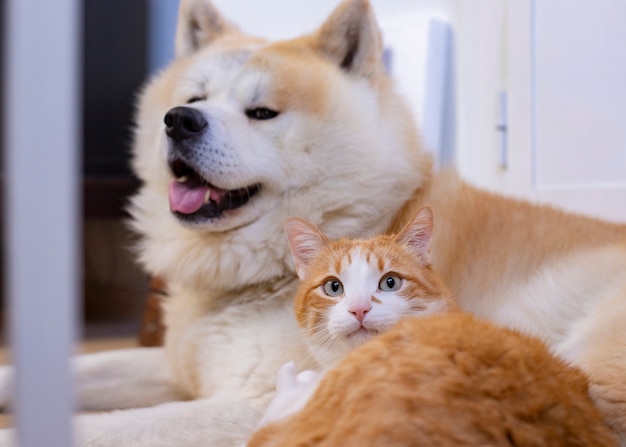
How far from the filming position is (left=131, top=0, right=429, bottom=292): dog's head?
47.7 inches

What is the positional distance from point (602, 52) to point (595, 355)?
1.07 metres

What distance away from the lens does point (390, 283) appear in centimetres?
96

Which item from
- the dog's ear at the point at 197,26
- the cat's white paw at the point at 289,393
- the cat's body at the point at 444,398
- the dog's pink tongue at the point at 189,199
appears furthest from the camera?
the dog's ear at the point at 197,26

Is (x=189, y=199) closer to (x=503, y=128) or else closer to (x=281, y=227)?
(x=281, y=227)

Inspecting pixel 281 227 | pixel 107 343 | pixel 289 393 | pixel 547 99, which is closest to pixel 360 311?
pixel 289 393

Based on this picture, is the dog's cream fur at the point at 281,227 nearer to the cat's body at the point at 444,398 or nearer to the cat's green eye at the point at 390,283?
the cat's green eye at the point at 390,283

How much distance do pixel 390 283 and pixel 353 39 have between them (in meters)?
0.61

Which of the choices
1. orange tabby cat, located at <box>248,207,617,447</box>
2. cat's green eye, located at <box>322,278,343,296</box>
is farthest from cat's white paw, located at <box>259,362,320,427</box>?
cat's green eye, located at <box>322,278,343,296</box>

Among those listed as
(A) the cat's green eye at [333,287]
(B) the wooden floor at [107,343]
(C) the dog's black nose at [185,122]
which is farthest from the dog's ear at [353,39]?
(B) the wooden floor at [107,343]

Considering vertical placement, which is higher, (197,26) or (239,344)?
(197,26)

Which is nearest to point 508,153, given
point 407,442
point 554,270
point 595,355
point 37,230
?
point 554,270

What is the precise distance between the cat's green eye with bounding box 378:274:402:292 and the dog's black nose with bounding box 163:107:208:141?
459mm

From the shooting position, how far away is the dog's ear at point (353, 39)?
1276 mm

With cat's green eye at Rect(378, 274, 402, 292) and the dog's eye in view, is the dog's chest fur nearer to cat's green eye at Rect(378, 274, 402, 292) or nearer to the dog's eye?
cat's green eye at Rect(378, 274, 402, 292)
